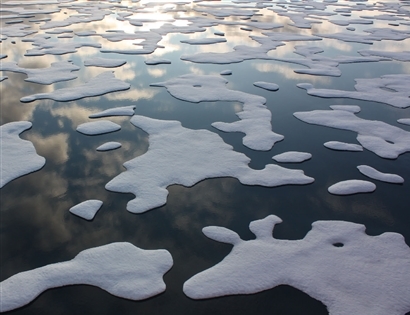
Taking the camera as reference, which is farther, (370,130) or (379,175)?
(370,130)

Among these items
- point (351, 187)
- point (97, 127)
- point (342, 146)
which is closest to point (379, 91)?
point (342, 146)

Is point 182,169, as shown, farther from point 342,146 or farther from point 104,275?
point 342,146

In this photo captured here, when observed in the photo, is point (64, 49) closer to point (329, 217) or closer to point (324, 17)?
point (329, 217)

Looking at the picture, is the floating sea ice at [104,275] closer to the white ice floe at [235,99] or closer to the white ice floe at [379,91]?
the white ice floe at [235,99]

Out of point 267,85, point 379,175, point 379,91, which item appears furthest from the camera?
point 267,85

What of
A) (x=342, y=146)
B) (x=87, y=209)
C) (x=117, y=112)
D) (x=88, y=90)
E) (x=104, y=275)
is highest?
(x=88, y=90)

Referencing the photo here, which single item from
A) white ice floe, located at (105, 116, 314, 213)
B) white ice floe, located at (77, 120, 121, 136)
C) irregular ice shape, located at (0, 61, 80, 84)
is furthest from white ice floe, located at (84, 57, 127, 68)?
white ice floe, located at (105, 116, 314, 213)
